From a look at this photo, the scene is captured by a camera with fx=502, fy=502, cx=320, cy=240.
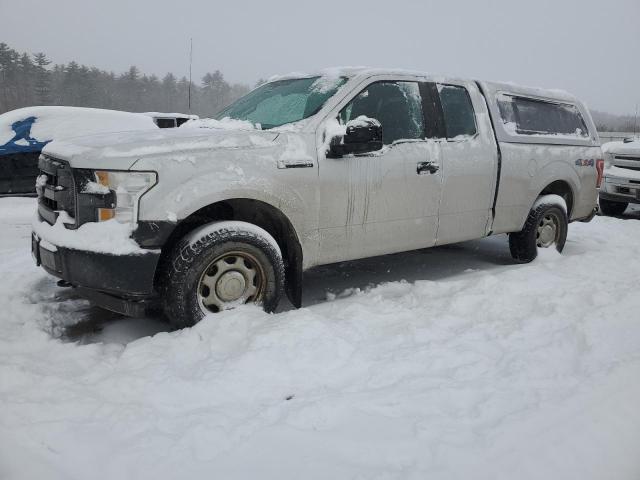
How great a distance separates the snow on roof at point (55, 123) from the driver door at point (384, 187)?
4.70 meters

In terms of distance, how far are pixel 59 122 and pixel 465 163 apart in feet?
21.4

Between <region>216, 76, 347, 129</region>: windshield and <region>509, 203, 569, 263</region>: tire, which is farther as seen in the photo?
<region>509, 203, 569, 263</region>: tire

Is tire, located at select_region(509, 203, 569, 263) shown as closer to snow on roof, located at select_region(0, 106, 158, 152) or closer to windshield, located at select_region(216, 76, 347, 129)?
windshield, located at select_region(216, 76, 347, 129)

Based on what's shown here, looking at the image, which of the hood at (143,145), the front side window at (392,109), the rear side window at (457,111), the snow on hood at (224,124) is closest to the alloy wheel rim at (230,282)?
the hood at (143,145)

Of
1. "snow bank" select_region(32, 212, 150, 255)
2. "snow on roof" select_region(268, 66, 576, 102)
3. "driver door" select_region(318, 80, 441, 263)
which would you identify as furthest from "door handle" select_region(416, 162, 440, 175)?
"snow bank" select_region(32, 212, 150, 255)

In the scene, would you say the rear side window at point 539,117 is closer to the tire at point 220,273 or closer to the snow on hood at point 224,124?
the snow on hood at point 224,124

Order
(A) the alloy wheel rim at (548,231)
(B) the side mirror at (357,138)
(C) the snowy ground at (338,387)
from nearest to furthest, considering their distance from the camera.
Result: (C) the snowy ground at (338,387)
(B) the side mirror at (357,138)
(A) the alloy wheel rim at (548,231)

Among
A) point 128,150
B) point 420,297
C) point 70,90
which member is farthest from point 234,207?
point 70,90

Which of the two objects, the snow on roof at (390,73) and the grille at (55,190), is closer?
the grille at (55,190)

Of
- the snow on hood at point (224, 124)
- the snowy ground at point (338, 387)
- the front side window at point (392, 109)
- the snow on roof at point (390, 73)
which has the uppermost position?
the snow on roof at point (390, 73)

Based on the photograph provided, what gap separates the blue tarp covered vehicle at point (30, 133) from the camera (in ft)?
24.6

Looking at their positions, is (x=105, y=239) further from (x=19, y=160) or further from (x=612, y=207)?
(x=612, y=207)

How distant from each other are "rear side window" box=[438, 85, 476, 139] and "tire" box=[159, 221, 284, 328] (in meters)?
2.10

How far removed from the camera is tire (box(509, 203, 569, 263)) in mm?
5387
